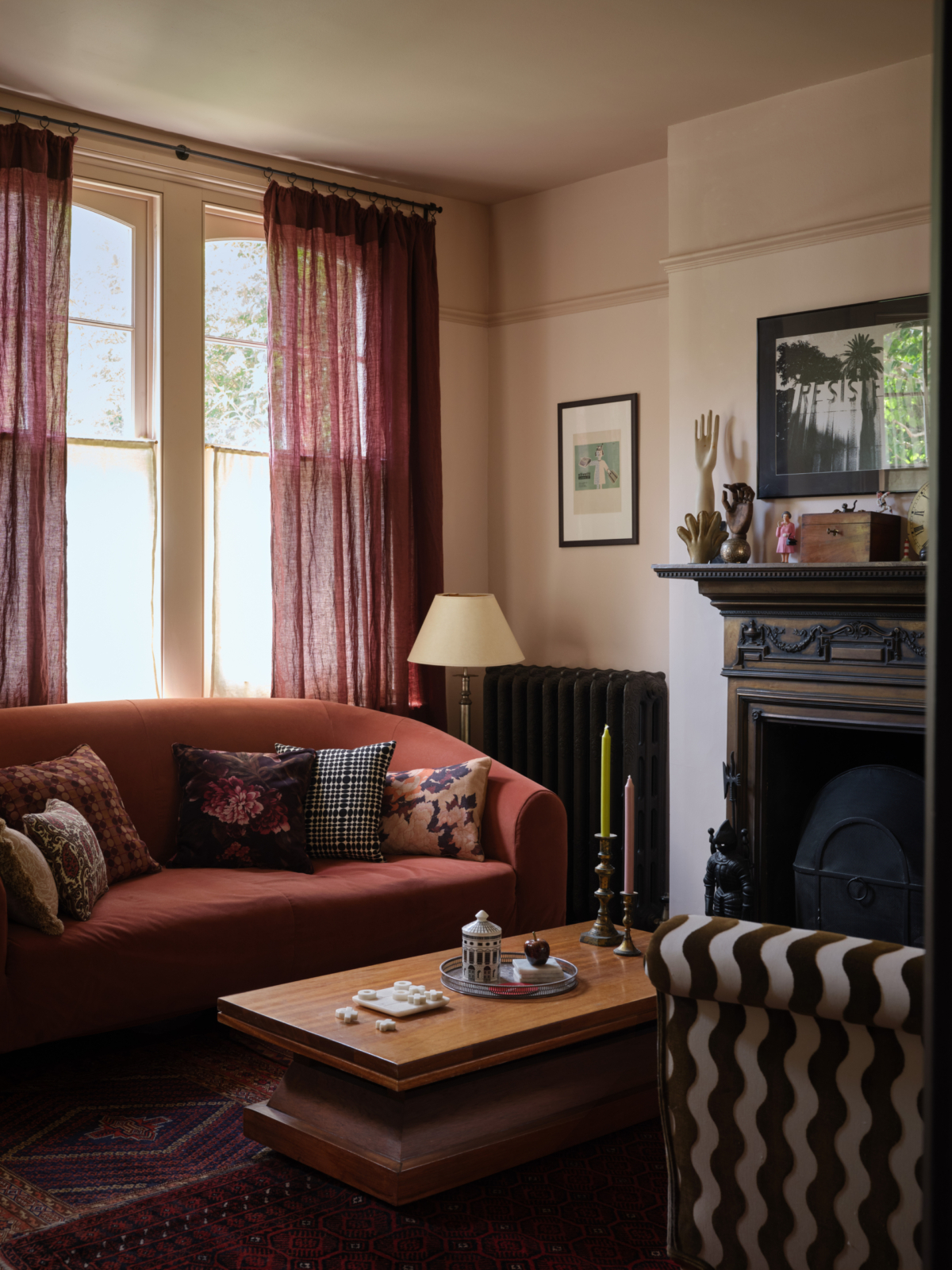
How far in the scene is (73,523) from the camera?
4.17 metres

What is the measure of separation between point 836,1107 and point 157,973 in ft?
6.25

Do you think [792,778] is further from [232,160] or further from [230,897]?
[232,160]

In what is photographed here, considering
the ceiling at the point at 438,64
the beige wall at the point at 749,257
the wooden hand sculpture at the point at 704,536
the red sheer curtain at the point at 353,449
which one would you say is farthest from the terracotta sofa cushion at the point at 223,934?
the ceiling at the point at 438,64

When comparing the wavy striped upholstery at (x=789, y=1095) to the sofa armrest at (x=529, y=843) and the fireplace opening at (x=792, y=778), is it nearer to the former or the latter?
the sofa armrest at (x=529, y=843)

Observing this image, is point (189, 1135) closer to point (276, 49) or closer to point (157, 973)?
point (157, 973)

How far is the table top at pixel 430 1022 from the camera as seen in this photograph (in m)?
2.30

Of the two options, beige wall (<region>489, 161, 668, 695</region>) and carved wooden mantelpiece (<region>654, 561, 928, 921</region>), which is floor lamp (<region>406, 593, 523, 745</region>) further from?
carved wooden mantelpiece (<region>654, 561, 928, 921</region>)

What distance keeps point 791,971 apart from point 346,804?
237cm

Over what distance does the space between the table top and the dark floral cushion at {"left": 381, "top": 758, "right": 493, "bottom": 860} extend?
39.1 inches

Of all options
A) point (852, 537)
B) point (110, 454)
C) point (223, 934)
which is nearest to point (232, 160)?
point (110, 454)

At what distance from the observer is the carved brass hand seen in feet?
13.1

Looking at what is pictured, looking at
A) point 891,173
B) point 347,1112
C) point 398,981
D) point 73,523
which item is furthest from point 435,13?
point 347,1112

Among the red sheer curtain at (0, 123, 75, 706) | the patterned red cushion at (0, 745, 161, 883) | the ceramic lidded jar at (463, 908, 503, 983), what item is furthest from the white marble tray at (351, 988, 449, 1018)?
the red sheer curtain at (0, 123, 75, 706)

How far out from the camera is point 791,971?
1707 mm
